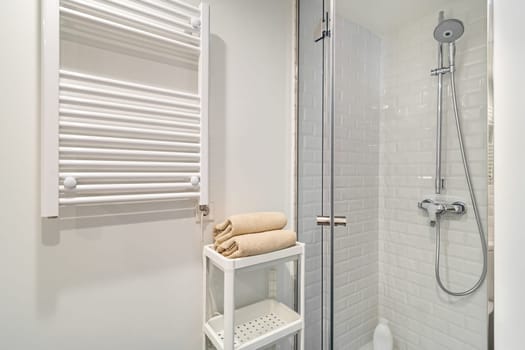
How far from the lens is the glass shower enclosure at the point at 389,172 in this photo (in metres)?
1.27

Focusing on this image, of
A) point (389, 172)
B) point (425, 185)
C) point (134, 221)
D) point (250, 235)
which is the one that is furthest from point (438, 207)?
point (134, 221)

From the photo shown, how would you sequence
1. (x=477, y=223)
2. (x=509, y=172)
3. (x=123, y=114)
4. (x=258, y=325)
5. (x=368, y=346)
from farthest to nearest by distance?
(x=368, y=346)
(x=477, y=223)
(x=258, y=325)
(x=123, y=114)
(x=509, y=172)

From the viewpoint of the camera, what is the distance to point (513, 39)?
31.6 inches

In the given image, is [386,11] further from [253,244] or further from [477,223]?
[253,244]

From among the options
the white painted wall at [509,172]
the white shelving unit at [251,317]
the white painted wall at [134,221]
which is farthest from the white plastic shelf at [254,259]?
the white painted wall at [509,172]

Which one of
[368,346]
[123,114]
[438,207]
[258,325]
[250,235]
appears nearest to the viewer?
[123,114]

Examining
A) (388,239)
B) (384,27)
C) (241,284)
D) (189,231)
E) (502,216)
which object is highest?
(384,27)

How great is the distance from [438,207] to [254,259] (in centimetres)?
111

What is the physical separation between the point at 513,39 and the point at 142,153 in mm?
1244

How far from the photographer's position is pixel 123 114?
0.92 m

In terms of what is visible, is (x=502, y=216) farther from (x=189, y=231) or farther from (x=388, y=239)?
(x=189, y=231)

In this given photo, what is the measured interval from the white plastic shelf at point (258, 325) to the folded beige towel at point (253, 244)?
1.07 feet

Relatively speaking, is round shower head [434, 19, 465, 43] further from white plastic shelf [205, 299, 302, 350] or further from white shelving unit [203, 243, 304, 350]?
white plastic shelf [205, 299, 302, 350]

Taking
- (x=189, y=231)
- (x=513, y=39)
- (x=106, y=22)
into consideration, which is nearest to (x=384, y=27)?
(x=513, y=39)
